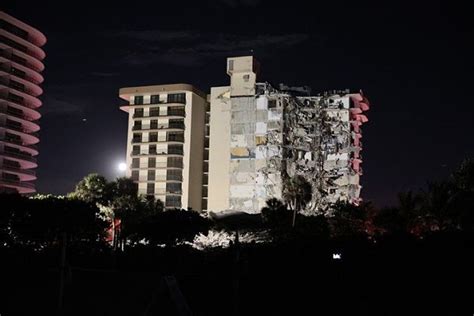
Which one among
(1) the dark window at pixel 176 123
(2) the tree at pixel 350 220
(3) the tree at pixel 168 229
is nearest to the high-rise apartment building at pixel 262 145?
(1) the dark window at pixel 176 123

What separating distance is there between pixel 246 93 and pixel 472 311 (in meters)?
85.2

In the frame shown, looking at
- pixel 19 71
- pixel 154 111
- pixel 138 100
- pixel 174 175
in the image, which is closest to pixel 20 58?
pixel 19 71

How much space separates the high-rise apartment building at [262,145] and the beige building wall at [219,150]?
0.56 feet

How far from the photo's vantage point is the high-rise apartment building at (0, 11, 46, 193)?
9762cm

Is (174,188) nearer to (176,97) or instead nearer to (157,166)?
(157,166)

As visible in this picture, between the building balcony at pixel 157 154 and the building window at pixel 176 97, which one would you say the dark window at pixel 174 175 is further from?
the building window at pixel 176 97

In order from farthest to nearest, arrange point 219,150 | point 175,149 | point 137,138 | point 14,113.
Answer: point 137,138 → point 175,149 → point 219,150 → point 14,113

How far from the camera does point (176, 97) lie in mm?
113562

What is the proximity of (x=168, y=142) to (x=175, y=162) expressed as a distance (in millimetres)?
4055

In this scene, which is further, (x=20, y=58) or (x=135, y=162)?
(x=135, y=162)

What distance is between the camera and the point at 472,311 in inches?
1046

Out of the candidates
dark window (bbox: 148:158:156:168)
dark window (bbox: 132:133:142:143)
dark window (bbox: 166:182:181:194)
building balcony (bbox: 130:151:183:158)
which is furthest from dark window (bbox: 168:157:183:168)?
dark window (bbox: 132:133:142:143)

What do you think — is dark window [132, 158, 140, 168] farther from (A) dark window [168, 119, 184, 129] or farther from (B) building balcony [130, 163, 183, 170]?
(A) dark window [168, 119, 184, 129]

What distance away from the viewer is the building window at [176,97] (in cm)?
11279
